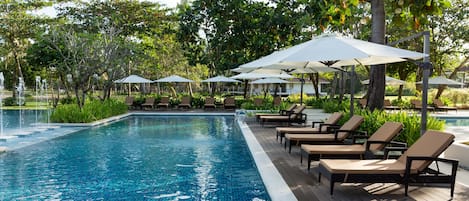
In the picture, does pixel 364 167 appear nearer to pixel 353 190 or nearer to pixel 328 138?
pixel 353 190

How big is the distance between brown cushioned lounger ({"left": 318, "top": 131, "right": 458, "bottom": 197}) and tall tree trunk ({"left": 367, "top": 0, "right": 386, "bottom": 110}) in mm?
6510

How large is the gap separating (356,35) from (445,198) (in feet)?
64.2

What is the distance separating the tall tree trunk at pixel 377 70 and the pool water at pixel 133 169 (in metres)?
4.21

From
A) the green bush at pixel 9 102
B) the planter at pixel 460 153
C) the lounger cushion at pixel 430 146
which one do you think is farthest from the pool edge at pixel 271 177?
the green bush at pixel 9 102

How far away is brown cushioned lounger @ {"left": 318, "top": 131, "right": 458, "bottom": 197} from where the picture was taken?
5.02 metres

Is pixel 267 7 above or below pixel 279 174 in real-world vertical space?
above

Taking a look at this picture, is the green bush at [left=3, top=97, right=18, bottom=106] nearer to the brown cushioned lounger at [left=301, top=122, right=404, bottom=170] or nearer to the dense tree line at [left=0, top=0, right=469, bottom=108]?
the dense tree line at [left=0, top=0, right=469, bottom=108]

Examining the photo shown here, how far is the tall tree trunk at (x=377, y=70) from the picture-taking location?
A: 11.4 metres

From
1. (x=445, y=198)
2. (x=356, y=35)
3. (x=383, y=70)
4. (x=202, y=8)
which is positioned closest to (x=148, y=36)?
(x=202, y=8)

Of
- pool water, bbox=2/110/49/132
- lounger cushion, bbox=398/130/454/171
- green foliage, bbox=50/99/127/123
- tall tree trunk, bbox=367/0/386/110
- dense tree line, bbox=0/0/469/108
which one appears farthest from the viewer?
dense tree line, bbox=0/0/469/108

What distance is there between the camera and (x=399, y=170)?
5102 millimetres

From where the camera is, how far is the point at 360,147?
696 centimetres

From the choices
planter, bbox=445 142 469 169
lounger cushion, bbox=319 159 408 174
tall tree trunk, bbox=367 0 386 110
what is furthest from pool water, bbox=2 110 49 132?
planter, bbox=445 142 469 169

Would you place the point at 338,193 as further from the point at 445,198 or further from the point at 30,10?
the point at 30,10
